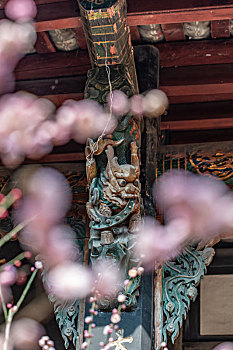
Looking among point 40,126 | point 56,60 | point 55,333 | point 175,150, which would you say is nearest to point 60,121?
point 40,126

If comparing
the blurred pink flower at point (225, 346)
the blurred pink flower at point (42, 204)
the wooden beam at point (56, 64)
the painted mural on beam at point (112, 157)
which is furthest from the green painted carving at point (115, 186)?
the blurred pink flower at point (225, 346)

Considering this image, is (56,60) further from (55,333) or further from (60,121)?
(55,333)

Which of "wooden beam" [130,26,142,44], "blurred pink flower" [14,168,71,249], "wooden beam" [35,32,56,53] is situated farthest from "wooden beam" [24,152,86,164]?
"wooden beam" [130,26,142,44]

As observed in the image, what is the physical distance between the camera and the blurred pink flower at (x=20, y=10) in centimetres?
322

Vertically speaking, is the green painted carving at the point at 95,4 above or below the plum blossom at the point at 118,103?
above

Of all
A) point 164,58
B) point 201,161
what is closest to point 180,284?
point 201,161

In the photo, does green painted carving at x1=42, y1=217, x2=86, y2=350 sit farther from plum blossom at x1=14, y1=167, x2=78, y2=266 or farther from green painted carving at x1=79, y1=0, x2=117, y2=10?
green painted carving at x1=79, y1=0, x2=117, y2=10

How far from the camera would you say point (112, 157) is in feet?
10.4

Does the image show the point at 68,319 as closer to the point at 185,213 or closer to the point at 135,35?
the point at 185,213

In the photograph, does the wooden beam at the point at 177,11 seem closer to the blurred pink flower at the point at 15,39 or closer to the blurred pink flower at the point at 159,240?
the blurred pink flower at the point at 15,39

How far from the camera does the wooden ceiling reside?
3133mm

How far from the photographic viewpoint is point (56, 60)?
3.66 m

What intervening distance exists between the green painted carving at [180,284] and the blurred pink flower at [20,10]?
4.57 feet

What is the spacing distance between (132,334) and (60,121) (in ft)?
4.72
